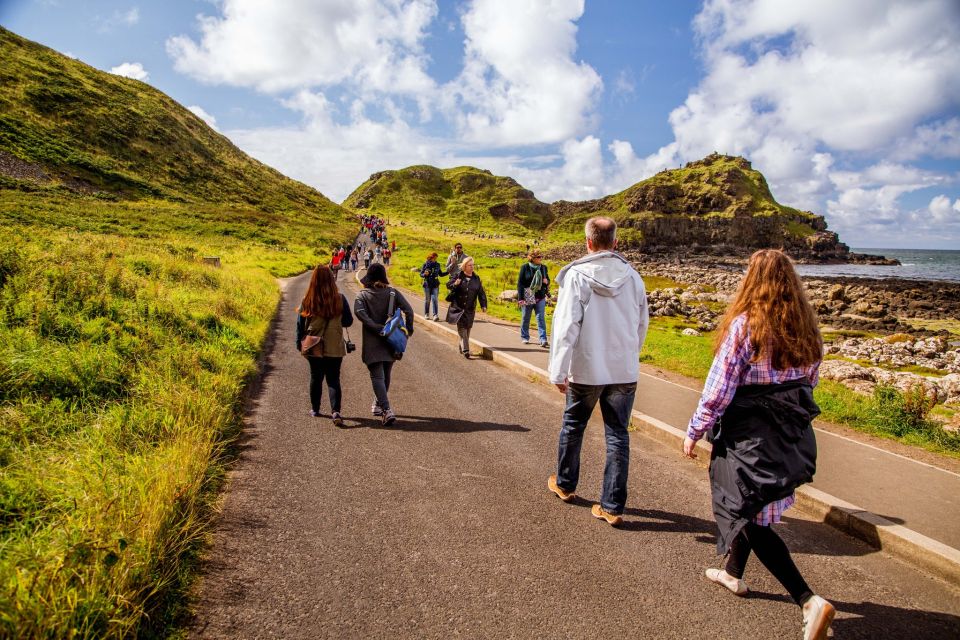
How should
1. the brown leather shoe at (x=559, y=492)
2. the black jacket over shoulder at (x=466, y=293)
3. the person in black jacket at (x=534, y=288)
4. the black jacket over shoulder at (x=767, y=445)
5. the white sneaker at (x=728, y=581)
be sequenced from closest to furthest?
the black jacket over shoulder at (x=767, y=445)
the white sneaker at (x=728, y=581)
the brown leather shoe at (x=559, y=492)
the black jacket over shoulder at (x=466, y=293)
the person in black jacket at (x=534, y=288)

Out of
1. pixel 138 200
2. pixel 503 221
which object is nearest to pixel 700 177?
pixel 503 221

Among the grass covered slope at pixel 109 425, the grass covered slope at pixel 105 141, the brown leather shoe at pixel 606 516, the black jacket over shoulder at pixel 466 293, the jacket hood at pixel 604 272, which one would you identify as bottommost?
the brown leather shoe at pixel 606 516

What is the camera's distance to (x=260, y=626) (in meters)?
2.67

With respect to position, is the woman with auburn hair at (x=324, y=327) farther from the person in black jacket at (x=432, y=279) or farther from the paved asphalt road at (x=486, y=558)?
the person in black jacket at (x=432, y=279)

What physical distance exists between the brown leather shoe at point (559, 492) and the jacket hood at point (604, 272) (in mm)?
1805

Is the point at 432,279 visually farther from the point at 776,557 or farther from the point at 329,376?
the point at 776,557

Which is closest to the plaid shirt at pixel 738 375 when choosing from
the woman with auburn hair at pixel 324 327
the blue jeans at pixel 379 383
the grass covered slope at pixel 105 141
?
the blue jeans at pixel 379 383

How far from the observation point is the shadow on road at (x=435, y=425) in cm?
593

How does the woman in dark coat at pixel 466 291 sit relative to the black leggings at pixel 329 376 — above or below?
above

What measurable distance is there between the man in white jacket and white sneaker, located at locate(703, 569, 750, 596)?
0.77m

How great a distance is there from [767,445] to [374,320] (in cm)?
446

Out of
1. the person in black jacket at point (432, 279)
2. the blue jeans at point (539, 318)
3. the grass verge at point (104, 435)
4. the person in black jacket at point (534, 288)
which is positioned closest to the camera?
the grass verge at point (104, 435)

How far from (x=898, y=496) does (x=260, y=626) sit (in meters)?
5.41

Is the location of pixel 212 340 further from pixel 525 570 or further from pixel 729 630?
pixel 729 630
